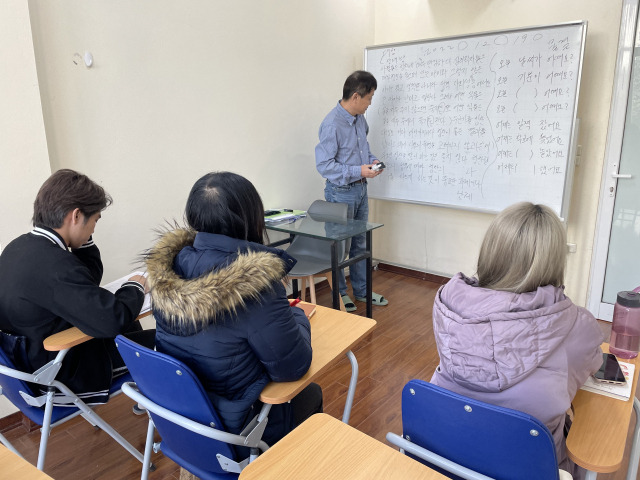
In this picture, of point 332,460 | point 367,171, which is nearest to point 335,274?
point 367,171

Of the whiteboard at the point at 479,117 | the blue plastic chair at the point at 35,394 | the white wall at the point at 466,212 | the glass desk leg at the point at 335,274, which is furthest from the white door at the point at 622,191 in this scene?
the blue plastic chair at the point at 35,394

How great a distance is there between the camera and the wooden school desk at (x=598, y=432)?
1006 millimetres

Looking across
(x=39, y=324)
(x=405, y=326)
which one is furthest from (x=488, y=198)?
(x=39, y=324)

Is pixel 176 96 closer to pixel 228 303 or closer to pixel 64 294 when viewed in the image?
pixel 64 294

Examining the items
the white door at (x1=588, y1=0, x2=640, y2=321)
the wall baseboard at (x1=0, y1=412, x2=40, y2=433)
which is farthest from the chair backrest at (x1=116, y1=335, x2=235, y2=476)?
the white door at (x1=588, y1=0, x2=640, y2=321)

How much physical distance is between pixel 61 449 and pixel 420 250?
312 centimetres

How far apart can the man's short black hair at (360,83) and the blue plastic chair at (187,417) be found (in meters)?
2.55

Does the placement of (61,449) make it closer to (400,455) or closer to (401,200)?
(400,455)

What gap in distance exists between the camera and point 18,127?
2033mm

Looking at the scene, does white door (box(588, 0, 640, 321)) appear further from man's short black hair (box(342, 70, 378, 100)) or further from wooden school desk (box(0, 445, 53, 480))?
wooden school desk (box(0, 445, 53, 480))

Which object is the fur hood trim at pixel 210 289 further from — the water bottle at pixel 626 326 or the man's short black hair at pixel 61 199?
the water bottle at pixel 626 326

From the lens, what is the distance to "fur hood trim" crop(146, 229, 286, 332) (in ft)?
3.72

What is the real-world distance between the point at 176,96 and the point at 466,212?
2465mm

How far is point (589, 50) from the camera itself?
310 cm
